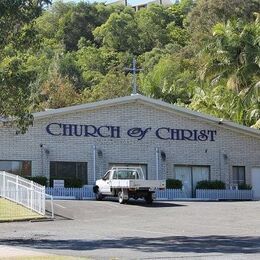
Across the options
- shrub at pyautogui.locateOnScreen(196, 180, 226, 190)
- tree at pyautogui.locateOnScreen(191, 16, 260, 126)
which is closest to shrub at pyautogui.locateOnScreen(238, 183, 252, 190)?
shrub at pyautogui.locateOnScreen(196, 180, 226, 190)

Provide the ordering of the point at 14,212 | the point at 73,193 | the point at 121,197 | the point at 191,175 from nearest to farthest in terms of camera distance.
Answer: the point at 14,212 → the point at 121,197 → the point at 73,193 → the point at 191,175

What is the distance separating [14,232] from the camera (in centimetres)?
2005

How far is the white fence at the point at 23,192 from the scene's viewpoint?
26266 mm

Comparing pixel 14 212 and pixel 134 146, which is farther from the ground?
pixel 134 146

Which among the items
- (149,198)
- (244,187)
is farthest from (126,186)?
(244,187)

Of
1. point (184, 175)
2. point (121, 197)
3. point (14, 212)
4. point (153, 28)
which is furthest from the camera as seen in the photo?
point (153, 28)

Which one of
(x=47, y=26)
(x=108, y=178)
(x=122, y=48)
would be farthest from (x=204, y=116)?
(x=47, y=26)

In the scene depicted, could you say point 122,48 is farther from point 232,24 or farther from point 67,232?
point 67,232

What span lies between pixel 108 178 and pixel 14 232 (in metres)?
13.7

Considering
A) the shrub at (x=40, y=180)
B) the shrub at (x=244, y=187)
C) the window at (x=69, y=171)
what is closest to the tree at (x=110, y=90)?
the shrub at (x=244, y=187)

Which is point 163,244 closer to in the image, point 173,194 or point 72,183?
point 72,183

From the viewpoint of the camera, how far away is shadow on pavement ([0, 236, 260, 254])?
14.9 meters

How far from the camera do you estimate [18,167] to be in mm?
36656

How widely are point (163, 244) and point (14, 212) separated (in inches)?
438
